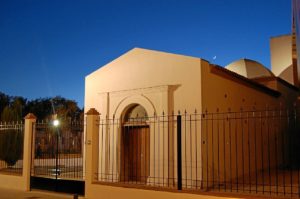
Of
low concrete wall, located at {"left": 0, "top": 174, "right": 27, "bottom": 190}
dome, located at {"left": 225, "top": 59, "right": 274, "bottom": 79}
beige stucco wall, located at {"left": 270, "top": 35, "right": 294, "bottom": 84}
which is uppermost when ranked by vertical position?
beige stucco wall, located at {"left": 270, "top": 35, "right": 294, "bottom": 84}

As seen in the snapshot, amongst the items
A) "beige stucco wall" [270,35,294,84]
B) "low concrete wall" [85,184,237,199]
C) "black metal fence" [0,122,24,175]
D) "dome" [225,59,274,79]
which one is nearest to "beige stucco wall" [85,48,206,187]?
"low concrete wall" [85,184,237,199]

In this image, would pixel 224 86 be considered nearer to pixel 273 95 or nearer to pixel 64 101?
pixel 273 95

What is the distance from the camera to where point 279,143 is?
1959cm

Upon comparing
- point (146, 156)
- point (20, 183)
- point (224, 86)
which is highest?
point (224, 86)

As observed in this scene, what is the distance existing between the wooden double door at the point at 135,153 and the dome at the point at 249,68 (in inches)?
419

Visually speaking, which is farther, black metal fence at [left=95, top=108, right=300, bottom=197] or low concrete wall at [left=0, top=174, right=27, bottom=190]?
low concrete wall at [left=0, top=174, right=27, bottom=190]

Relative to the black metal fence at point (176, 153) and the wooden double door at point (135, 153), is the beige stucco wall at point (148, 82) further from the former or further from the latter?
the wooden double door at point (135, 153)

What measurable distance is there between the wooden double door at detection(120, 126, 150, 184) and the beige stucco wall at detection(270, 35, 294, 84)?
16.9m

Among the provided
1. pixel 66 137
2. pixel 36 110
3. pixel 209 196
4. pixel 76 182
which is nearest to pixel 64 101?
pixel 36 110

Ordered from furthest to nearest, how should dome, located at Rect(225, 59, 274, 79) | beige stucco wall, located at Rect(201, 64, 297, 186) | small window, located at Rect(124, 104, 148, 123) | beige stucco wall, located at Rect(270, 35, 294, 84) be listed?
beige stucco wall, located at Rect(270, 35, 294, 84) < dome, located at Rect(225, 59, 274, 79) < small window, located at Rect(124, 104, 148, 123) < beige stucco wall, located at Rect(201, 64, 297, 186)

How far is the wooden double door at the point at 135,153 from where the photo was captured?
42.9 ft

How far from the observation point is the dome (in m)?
21.3

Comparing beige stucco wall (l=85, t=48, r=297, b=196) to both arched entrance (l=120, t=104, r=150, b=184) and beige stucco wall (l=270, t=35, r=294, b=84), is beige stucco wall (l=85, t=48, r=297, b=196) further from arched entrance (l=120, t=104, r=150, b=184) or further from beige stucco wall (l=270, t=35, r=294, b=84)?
beige stucco wall (l=270, t=35, r=294, b=84)

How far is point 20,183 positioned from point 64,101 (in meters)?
40.7
